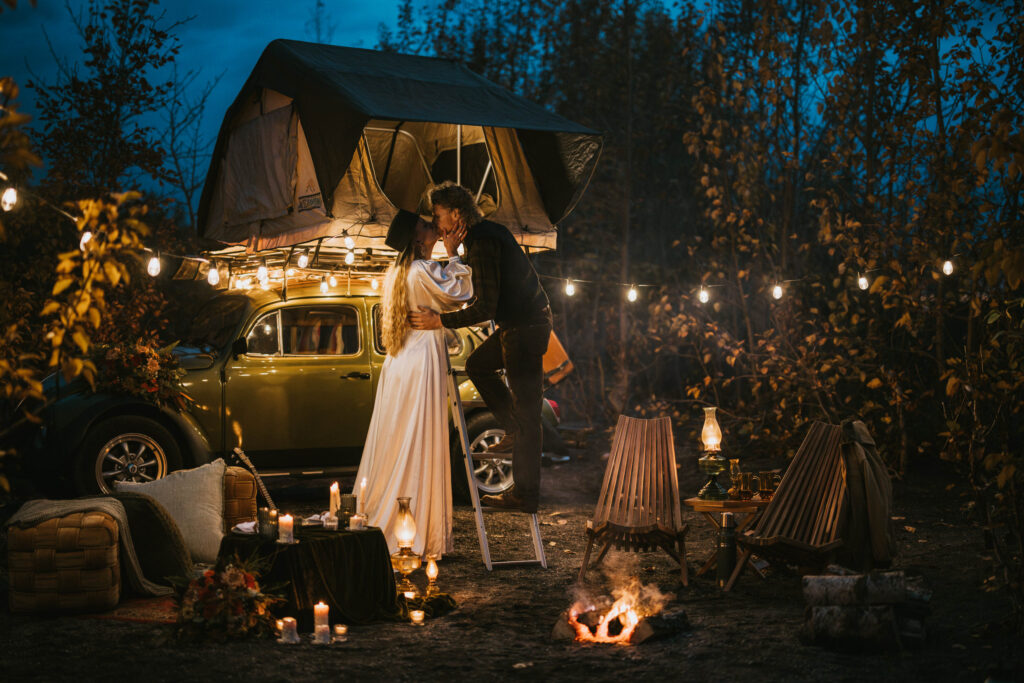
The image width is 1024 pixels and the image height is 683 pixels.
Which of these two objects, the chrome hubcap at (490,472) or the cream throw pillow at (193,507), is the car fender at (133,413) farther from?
the chrome hubcap at (490,472)

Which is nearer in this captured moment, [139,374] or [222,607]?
[222,607]

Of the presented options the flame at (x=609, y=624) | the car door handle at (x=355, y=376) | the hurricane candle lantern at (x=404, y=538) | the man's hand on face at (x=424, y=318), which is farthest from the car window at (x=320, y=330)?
the flame at (x=609, y=624)

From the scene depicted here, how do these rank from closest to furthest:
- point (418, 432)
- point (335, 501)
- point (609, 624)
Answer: point (609, 624)
point (335, 501)
point (418, 432)

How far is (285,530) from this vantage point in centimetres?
510

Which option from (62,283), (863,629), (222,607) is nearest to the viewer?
(62,283)

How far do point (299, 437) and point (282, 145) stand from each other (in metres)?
2.50

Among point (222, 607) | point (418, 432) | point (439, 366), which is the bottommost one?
point (222, 607)

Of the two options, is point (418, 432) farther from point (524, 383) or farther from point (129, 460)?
point (129, 460)

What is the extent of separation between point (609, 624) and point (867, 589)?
123cm

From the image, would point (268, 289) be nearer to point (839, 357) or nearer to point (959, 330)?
point (839, 357)

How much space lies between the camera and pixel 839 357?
1040 centimetres

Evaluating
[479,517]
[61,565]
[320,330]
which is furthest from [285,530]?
[320,330]

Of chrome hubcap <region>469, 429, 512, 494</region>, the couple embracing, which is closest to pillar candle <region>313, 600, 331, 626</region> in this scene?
the couple embracing

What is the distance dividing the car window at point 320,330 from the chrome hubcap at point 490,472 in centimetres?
145
